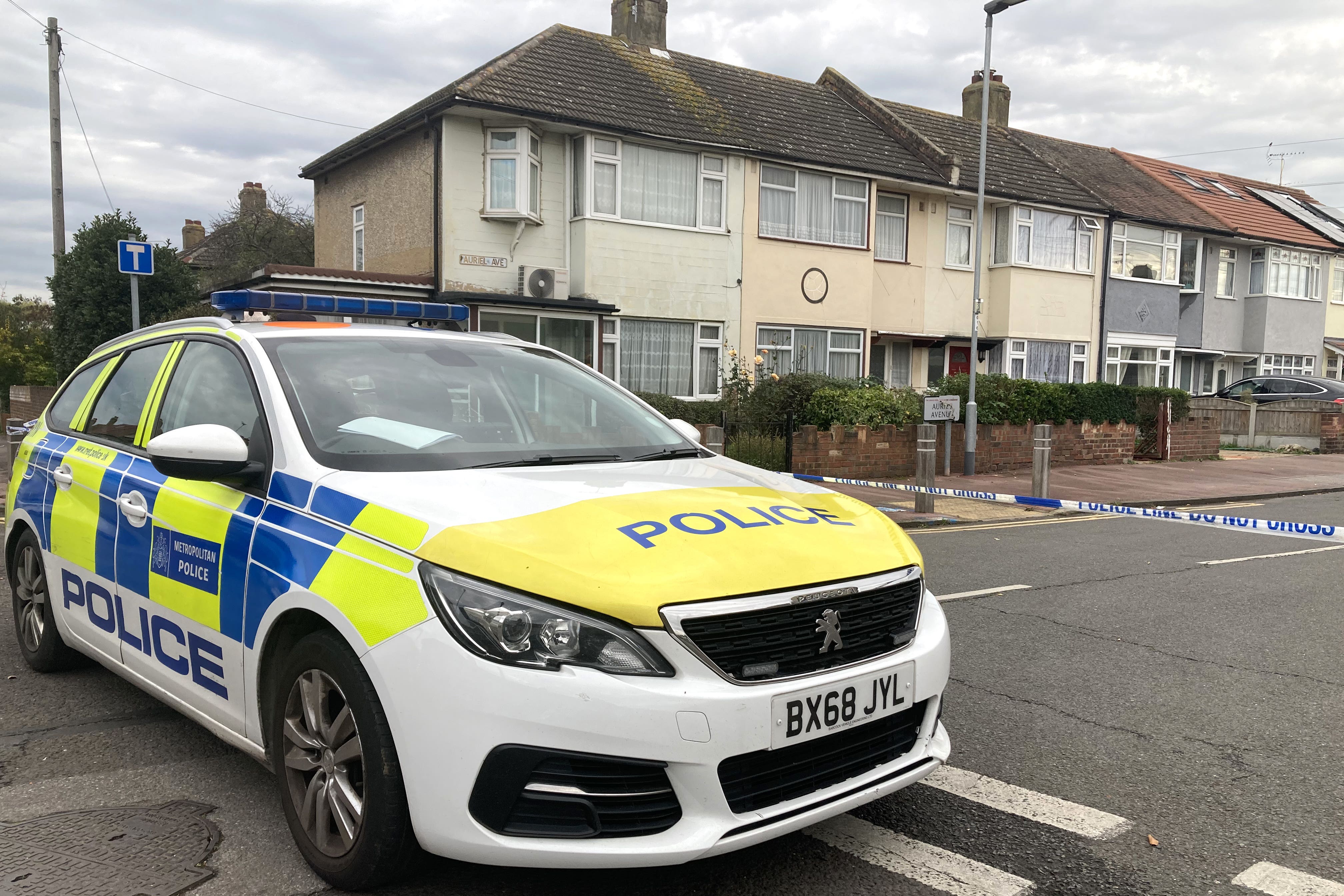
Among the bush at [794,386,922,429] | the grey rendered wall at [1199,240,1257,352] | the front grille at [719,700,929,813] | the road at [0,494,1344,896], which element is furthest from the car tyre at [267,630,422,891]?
the grey rendered wall at [1199,240,1257,352]

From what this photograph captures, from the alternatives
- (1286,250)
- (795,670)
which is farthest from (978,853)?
(1286,250)

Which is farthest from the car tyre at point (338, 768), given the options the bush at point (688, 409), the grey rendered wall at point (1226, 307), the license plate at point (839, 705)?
the grey rendered wall at point (1226, 307)

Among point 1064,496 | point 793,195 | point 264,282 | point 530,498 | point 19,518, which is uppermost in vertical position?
point 793,195

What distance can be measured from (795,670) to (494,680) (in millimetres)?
815

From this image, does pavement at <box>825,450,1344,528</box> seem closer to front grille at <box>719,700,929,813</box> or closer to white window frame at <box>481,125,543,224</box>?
white window frame at <box>481,125,543,224</box>

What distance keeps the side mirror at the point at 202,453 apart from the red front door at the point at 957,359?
909 inches

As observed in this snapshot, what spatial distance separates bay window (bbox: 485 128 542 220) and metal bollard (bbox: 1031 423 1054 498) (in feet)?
30.2

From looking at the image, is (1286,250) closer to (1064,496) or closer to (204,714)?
(1064,496)

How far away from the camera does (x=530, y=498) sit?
2.86 metres

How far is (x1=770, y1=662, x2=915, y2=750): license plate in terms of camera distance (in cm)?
258

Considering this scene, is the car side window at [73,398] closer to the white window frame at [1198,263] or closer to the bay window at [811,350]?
the bay window at [811,350]

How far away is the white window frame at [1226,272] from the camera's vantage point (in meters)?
30.7

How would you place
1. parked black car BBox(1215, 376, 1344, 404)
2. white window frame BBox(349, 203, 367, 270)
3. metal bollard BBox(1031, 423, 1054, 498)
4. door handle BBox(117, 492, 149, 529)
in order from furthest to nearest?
parked black car BBox(1215, 376, 1344, 404), white window frame BBox(349, 203, 367, 270), metal bollard BBox(1031, 423, 1054, 498), door handle BBox(117, 492, 149, 529)

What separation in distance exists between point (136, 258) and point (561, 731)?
1024 cm
